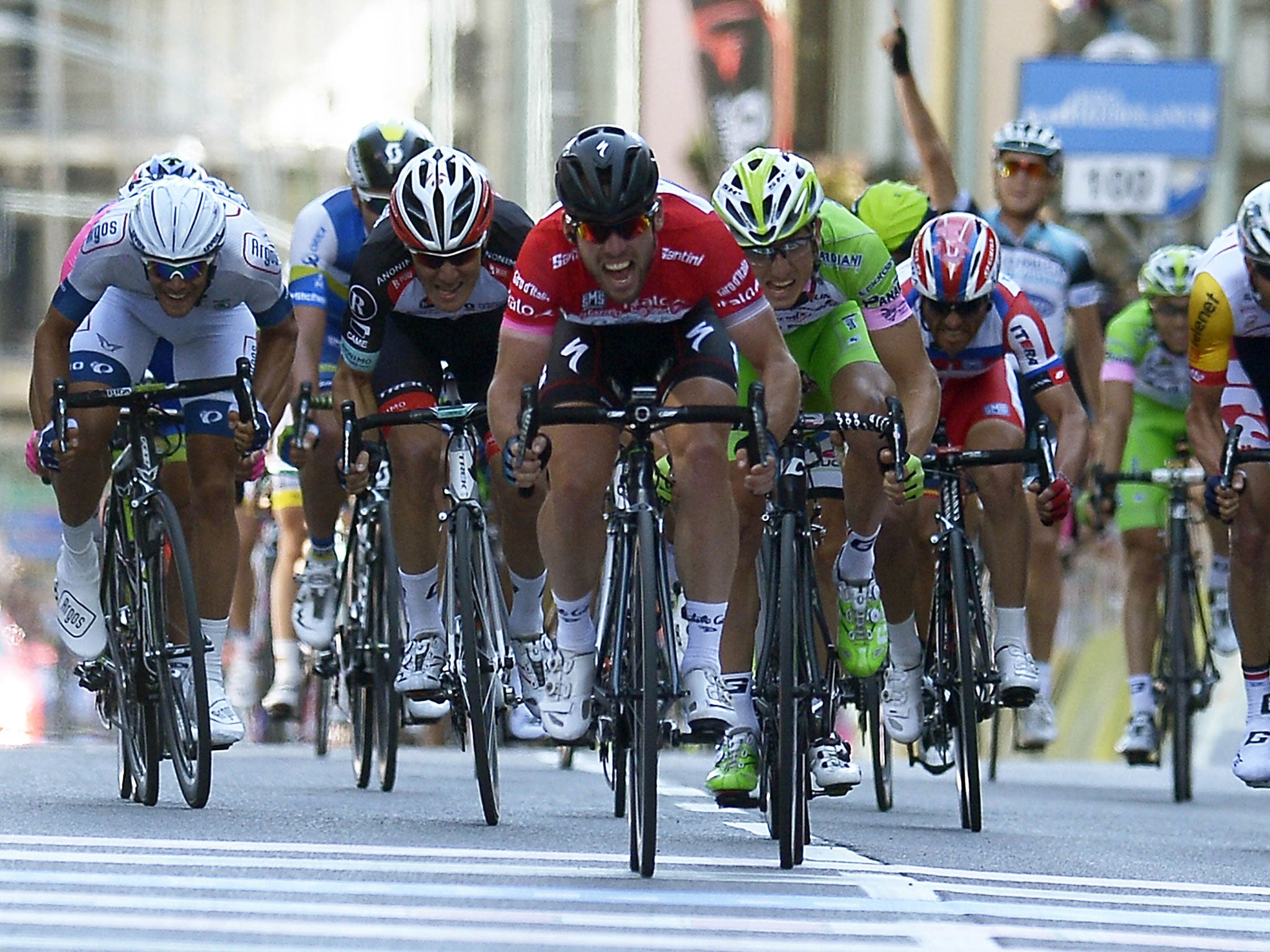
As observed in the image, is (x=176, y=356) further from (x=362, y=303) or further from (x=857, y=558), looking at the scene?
(x=857, y=558)

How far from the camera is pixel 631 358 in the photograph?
8719mm

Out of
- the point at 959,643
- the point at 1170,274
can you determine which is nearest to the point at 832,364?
the point at 959,643

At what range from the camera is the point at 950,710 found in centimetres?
1052

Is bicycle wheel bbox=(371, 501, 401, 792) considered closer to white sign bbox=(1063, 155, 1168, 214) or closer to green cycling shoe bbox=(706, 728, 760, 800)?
green cycling shoe bbox=(706, 728, 760, 800)

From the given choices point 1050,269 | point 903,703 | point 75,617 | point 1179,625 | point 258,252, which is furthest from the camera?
point 1050,269

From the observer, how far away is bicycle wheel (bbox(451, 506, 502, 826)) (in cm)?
938

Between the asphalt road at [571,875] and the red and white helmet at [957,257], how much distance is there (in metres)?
1.89

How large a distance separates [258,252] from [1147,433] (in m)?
5.79

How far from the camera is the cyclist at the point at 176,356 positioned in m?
9.59

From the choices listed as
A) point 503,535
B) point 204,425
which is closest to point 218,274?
point 204,425

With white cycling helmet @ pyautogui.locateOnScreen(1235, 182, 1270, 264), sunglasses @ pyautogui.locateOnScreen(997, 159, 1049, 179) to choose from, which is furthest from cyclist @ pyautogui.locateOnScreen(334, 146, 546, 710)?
sunglasses @ pyautogui.locateOnScreen(997, 159, 1049, 179)

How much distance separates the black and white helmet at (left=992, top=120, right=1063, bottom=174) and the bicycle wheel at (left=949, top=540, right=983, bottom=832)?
400 cm

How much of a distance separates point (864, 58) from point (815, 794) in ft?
104

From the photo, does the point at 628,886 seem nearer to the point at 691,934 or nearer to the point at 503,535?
the point at 691,934
